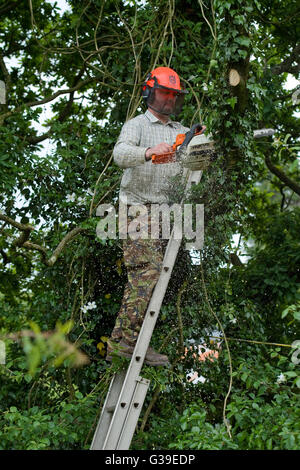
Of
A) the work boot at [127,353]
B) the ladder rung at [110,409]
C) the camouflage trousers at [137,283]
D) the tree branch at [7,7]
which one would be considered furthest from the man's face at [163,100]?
the tree branch at [7,7]

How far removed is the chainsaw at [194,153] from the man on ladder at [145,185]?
161 millimetres

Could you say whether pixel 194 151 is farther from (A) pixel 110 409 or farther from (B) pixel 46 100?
(B) pixel 46 100

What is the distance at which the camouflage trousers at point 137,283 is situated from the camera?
3611mm

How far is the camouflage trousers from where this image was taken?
3.61 metres

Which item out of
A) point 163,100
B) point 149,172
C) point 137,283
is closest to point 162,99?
point 163,100

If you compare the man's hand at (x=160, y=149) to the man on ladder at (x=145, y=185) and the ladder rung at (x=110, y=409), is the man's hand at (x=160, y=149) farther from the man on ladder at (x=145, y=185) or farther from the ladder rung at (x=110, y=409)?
the ladder rung at (x=110, y=409)

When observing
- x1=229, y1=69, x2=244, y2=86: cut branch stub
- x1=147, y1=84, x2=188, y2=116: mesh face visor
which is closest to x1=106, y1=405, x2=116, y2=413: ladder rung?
x1=147, y1=84, x2=188, y2=116: mesh face visor

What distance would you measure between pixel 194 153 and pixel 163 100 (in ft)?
1.57

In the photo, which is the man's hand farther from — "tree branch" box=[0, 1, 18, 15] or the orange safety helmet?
"tree branch" box=[0, 1, 18, 15]

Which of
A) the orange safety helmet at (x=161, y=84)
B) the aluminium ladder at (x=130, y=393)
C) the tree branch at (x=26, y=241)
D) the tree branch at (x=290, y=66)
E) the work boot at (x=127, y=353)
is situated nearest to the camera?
the aluminium ladder at (x=130, y=393)

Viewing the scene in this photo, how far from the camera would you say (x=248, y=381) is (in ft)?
12.3
